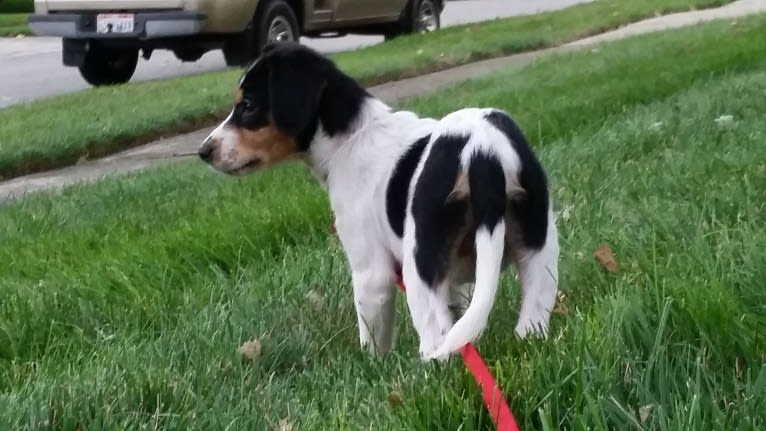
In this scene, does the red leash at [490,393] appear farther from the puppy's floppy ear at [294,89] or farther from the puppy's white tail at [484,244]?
the puppy's floppy ear at [294,89]

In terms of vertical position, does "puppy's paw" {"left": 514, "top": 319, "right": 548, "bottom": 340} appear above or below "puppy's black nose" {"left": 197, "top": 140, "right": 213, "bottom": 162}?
below

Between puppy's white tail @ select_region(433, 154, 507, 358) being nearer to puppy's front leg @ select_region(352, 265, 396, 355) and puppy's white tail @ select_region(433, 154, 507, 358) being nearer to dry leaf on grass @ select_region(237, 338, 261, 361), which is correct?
puppy's front leg @ select_region(352, 265, 396, 355)

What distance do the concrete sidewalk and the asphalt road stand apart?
13.4ft

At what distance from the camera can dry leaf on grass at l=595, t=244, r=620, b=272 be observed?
11.1ft

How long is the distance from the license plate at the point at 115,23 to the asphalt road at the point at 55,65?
1.29m

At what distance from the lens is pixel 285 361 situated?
131 inches

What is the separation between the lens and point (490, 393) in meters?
2.36

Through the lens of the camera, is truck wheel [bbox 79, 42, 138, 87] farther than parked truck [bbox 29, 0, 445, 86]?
Yes

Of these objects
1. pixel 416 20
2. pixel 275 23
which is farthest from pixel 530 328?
pixel 416 20

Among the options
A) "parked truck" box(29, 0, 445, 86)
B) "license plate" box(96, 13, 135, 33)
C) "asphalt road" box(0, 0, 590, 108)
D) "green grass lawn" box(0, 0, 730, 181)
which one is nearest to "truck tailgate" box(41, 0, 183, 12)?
"parked truck" box(29, 0, 445, 86)

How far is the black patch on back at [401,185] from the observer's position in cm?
319

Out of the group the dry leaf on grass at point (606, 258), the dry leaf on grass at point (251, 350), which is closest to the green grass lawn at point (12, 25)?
the dry leaf on grass at point (251, 350)

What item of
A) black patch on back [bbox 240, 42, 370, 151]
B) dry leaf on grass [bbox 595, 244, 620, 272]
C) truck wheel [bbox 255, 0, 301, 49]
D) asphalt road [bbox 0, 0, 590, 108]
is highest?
black patch on back [bbox 240, 42, 370, 151]

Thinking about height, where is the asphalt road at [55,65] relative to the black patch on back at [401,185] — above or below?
below
